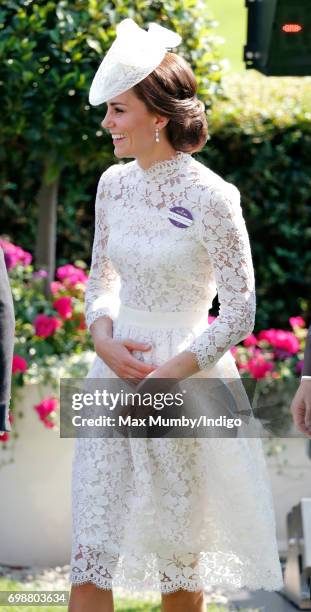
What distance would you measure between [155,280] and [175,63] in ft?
1.98

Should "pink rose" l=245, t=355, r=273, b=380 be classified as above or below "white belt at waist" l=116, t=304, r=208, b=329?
below

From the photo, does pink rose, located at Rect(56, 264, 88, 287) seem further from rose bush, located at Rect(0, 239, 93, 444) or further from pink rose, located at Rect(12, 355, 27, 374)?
pink rose, located at Rect(12, 355, 27, 374)

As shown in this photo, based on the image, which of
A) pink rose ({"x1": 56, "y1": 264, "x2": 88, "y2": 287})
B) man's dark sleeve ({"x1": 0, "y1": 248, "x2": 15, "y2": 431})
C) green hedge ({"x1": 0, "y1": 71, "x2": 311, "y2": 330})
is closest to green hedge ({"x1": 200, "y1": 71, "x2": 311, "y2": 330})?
green hedge ({"x1": 0, "y1": 71, "x2": 311, "y2": 330})

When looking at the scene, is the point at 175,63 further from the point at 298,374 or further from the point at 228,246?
the point at 298,374

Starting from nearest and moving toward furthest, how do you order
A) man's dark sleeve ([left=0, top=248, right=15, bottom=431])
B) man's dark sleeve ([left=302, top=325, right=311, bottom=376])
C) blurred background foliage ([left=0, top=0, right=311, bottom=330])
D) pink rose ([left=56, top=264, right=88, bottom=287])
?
man's dark sleeve ([left=302, top=325, right=311, bottom=376]) < man's dark sleeve ([left=0, top=248, right=15, bottom=431]) < blurred background foliage ([left=0, top=0, right=311, bottom=330]) < pink rose ([left=56, top=264, right=88, bottom=287])

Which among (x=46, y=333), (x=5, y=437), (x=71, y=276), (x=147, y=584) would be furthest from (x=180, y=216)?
(x=71, y=276)

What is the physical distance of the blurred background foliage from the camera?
563 cm

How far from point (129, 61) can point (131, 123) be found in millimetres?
172

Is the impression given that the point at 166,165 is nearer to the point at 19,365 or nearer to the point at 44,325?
the point at 19,365

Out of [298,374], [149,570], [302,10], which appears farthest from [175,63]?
[298,374]

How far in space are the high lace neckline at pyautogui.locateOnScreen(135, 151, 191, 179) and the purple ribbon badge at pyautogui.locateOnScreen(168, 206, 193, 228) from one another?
14 cm

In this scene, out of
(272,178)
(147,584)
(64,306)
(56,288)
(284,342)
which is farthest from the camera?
(272,178)

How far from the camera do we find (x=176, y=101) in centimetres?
337

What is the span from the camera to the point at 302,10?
4.02 m
